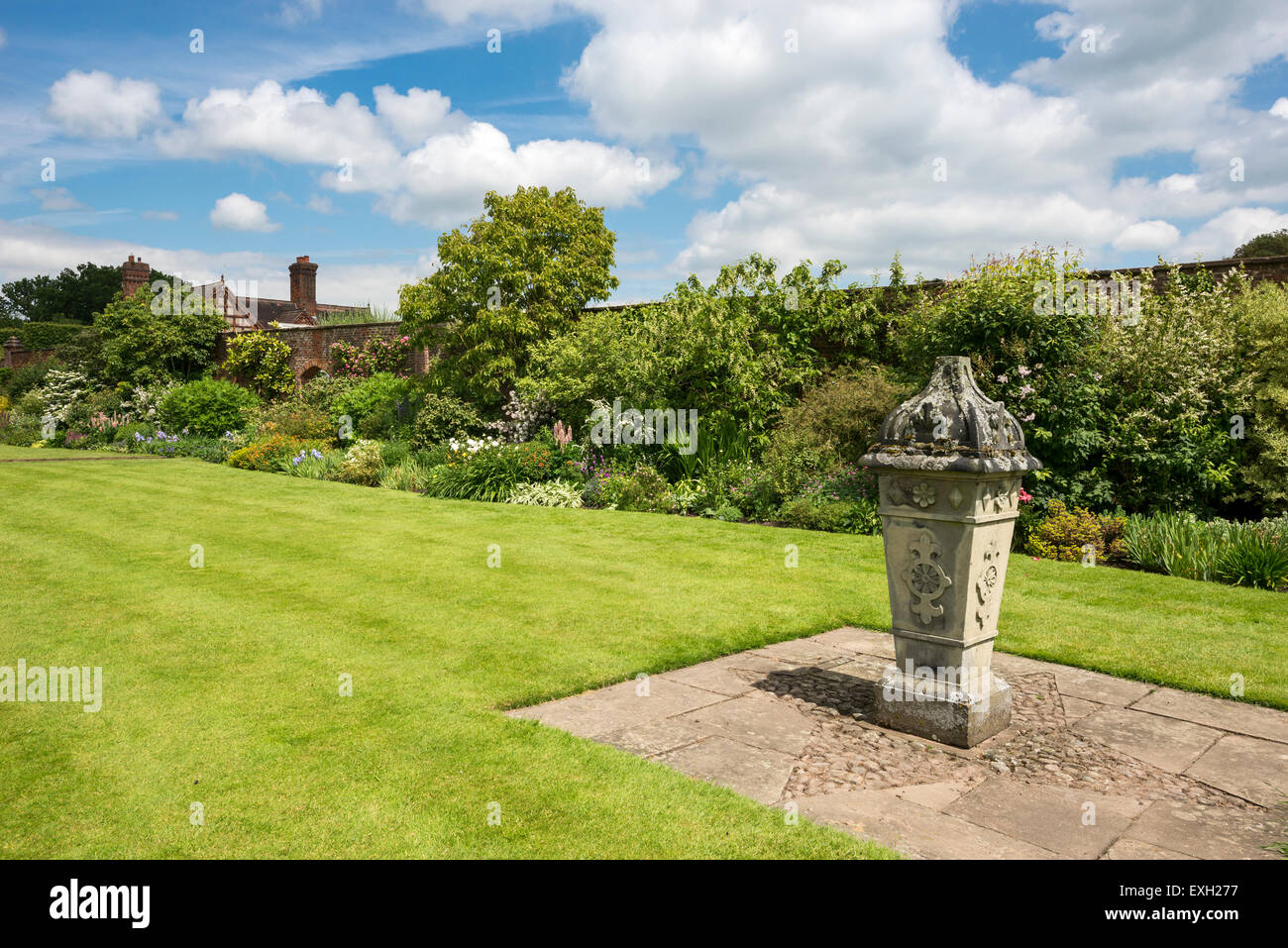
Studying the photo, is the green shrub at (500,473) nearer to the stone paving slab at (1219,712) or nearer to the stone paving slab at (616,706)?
the stone paving slab at (616,706)

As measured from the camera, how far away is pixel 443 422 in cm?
1778

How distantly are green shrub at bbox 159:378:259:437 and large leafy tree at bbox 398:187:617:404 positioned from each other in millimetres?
9286

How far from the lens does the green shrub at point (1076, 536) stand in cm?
951

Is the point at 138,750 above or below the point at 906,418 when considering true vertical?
below

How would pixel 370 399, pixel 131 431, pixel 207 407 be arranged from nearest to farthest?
pixel 370 399, pixel 207 407, pixel 131 431

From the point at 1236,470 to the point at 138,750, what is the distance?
11.1 m

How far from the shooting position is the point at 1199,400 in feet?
32.6

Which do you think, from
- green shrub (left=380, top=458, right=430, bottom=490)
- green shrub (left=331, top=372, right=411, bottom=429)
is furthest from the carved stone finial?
green shrub (left=331, top=372, right=411, bottom=429)

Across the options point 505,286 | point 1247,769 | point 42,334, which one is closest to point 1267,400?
point 1247,769

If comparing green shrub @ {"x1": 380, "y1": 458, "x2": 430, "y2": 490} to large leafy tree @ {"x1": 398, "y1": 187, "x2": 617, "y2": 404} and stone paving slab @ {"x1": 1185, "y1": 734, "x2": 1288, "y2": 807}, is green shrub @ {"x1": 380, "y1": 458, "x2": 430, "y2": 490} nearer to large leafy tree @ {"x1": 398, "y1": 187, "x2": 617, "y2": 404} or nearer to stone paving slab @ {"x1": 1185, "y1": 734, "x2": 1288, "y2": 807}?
large leafy tree @ {"x1": 398, "y1": 187, "x2": 617, "y2": 404}

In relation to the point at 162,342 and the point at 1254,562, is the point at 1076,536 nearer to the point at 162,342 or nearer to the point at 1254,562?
the point at 1254,562

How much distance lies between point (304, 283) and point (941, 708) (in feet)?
116
